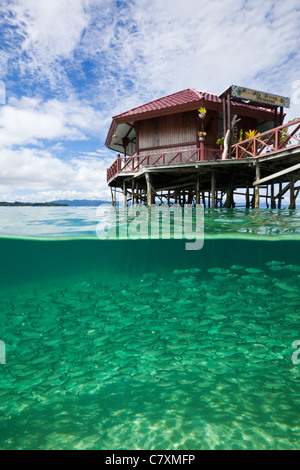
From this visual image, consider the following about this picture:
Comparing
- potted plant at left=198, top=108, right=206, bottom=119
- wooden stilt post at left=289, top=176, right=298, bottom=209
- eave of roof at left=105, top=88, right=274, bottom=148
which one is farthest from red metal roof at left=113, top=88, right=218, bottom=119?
wooden stilt post at left=289, top=176, right=298, bottom=209

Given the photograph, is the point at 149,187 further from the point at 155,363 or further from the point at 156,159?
the point at 155,363

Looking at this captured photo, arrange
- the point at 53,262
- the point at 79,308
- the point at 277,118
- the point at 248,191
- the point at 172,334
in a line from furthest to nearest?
1. the point at 248,191
2. the point at 277,118
3. the point at 53,262
4. the point at 79,308
5. the point at 172,334

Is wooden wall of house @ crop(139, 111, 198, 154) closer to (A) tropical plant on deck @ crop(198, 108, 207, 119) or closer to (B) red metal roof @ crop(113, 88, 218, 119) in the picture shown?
(B) red metal roof @ crop(113, 88, 218, 119)

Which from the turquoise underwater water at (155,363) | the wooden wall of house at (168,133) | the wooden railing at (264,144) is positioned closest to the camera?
the turquoise underwater water at (155,363)

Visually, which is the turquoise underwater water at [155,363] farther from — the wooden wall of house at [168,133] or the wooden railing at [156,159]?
the wooden wall of house at [168,133]

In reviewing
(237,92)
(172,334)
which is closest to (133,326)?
(172,334)

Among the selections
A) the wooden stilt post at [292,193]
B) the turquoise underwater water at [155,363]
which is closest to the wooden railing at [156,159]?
the wooden stilt post at [292,193]

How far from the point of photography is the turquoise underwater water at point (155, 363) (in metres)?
3.23

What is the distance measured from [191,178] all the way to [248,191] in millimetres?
4951

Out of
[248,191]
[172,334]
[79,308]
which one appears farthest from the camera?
[248,191]

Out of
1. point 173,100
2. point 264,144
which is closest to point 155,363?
point 264,144
